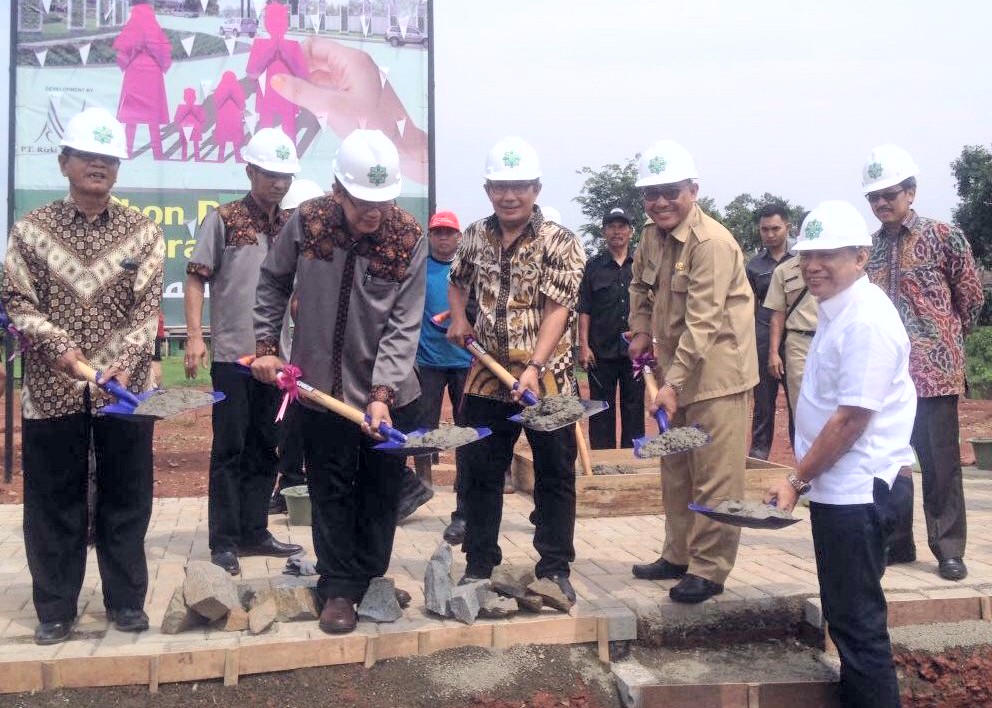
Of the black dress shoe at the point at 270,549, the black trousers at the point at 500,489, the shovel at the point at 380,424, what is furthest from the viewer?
the black dress shoe at the point at 270,549

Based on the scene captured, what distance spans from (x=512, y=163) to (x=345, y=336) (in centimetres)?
113

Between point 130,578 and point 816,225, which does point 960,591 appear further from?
point 130,578

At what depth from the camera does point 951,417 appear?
5348 millimetres

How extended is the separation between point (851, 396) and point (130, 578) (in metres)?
3.04

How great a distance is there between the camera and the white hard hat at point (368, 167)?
4043 mm

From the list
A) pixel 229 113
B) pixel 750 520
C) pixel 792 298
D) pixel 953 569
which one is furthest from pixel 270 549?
pixel 229 113

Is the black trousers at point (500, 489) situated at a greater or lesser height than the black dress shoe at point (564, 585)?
greater

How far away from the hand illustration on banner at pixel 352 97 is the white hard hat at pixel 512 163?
6.22m

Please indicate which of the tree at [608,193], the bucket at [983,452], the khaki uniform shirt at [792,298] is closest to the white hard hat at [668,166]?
the khaki uniform shirt at [792,298]

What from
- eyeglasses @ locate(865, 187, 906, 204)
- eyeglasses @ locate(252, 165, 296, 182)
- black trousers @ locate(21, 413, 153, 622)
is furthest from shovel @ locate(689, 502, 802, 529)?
eyeglasses @ locate(252, 165, 296, 182)

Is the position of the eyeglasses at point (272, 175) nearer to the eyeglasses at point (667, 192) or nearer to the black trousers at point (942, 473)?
the eyeglasses at point (667, 192)

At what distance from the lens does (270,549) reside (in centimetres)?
568

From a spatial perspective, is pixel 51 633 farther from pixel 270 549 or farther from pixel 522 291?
pixel 522 291

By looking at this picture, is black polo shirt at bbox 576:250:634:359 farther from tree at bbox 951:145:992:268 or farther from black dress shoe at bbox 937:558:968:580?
tree at bbox 951:145:992:268
